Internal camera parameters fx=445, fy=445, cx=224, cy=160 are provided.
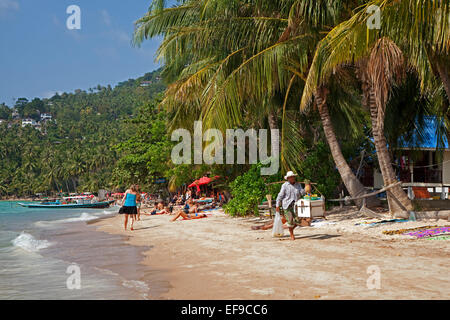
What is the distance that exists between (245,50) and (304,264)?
8.20 m

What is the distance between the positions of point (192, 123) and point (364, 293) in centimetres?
1287

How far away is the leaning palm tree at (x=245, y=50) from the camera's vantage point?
11.5m

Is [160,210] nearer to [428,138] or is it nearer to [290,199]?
[428,138]

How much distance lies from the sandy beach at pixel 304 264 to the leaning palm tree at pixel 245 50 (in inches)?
122

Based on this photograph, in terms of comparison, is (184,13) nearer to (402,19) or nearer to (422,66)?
(422,66)

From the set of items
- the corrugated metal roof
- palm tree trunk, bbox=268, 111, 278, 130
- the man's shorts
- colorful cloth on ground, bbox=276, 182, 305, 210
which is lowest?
the man's shorts

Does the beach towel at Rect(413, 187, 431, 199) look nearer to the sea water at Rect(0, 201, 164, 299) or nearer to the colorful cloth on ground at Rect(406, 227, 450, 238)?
the colorful cloth on ground at Rect(406, 227, 450, 238)

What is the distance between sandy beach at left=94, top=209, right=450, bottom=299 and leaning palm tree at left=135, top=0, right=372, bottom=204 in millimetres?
3093

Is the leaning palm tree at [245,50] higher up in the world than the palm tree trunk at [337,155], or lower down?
higher up

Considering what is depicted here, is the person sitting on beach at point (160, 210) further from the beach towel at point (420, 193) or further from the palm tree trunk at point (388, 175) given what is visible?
the palm tree trunk at point (388, 175)

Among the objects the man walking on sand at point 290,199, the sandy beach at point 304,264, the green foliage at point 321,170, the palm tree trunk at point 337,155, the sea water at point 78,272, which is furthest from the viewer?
the green foliage at point 321,170

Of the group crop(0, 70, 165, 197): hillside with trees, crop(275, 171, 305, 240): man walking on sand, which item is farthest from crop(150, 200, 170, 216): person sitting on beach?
crop(0, 70, 165, 197): hillside with trees

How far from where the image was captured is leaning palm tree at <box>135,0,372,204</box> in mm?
11469

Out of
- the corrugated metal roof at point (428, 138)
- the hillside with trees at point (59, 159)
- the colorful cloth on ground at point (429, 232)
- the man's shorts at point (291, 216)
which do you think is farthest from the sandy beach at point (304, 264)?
the hillside with trees at point (59, 159)
